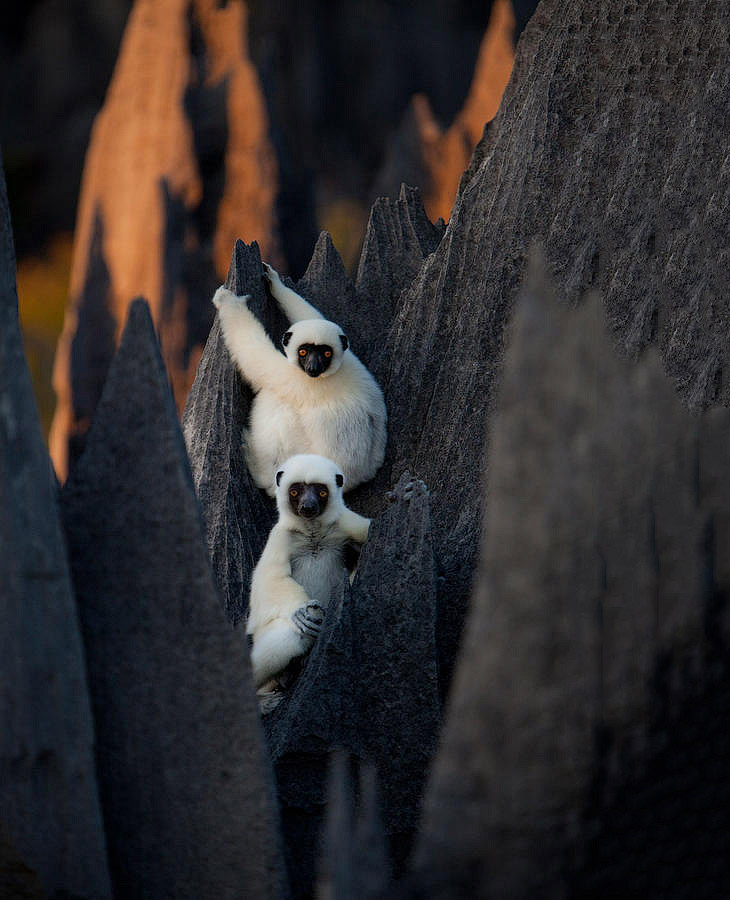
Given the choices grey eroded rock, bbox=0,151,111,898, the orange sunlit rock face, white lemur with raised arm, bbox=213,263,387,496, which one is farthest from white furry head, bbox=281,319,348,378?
the orange sunlit rock face

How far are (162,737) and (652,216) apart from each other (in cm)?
265

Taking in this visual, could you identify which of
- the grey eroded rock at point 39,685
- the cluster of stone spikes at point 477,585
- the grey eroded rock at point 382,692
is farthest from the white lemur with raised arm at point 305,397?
the grey eroded rock at point 39,685

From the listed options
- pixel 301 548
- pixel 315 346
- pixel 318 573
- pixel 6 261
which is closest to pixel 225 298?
pixel 315 346

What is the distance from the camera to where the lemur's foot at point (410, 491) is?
3482mm

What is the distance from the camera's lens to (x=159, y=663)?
2449mm

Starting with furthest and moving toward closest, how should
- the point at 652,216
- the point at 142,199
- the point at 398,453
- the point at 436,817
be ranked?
the point at 142,199 → the point at 398,453 → the point at 652,216 → the point at 436,817

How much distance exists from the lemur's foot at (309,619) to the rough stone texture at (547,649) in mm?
1667

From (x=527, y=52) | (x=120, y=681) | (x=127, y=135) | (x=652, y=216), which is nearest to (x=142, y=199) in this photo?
(x=127, y=135)

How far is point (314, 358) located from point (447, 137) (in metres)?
7.98

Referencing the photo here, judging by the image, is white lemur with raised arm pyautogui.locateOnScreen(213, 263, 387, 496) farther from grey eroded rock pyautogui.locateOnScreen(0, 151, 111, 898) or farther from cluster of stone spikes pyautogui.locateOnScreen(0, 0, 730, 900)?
grey eroded rock pyautogui.locateOnScreen(0, 151, 111, 898)

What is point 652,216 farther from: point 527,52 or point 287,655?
point 287,655

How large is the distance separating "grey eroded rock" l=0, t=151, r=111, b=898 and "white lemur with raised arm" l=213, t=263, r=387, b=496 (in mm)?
1923

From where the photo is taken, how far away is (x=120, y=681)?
246 centimetres

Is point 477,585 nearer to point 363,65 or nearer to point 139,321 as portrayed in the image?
point 139,321
